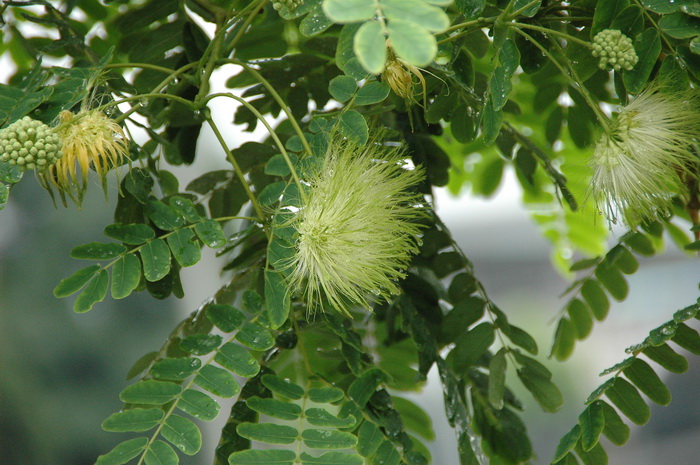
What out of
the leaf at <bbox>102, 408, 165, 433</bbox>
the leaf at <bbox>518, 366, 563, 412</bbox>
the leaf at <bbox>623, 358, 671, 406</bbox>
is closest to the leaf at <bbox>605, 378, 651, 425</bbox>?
the leaf at <bbox>623, 358, 671, 406</bbox>

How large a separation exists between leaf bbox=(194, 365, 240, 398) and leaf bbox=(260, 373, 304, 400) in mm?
52

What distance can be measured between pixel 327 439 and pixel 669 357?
14.5 inches

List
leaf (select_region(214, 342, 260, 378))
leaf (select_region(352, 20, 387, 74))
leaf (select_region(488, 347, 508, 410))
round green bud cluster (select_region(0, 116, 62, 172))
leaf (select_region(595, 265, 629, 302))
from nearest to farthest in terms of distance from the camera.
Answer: leaf (select_region(352, 20, 387, 74)) < round green bud cluster (select_region(0, 116, 62, 172)) < leaf (select_region(214, 342, 260, 378)) < leaf (select_region(488, 347, 508, 410)) < leaf (select_region(595, 265, 629, 302))

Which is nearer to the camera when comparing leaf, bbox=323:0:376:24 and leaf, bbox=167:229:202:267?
leaf, bbox=323:0:376:24

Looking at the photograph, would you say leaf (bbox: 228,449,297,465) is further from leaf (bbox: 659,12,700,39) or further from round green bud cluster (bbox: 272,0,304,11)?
leaf (bbox: 659,12,700,39)

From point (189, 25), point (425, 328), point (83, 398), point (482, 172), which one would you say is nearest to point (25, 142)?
point (189, 25)

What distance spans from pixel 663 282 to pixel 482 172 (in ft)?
5.27

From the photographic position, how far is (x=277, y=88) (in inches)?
36.2

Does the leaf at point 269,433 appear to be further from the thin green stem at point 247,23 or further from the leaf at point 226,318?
the thin green stem at point 247,23

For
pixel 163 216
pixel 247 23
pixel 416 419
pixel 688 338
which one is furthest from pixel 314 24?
pixel 416 419

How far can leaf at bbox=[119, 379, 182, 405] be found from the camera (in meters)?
0.65

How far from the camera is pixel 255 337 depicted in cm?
67

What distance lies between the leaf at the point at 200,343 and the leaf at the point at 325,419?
112mm

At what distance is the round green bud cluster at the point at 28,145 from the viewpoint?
56 cm
